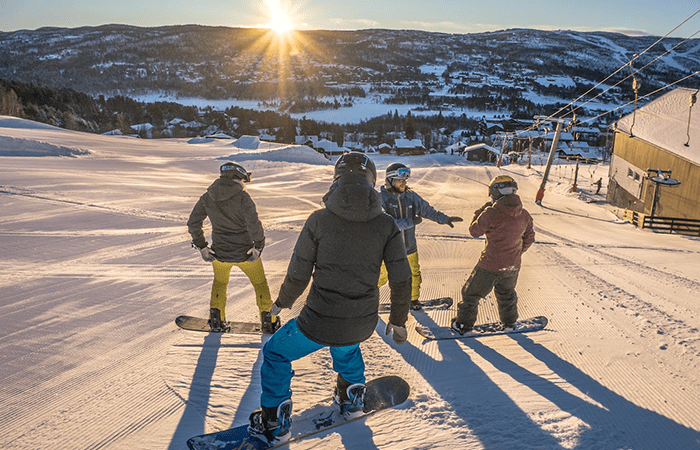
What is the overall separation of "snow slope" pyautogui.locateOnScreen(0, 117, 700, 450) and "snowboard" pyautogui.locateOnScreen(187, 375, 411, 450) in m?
0.08

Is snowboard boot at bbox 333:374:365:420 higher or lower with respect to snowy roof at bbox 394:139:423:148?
lower

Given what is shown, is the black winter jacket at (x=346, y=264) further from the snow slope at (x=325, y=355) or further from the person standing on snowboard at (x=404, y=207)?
the person standing on snowboard at (x=404, y=207)

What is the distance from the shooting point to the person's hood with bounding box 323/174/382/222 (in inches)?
83.3

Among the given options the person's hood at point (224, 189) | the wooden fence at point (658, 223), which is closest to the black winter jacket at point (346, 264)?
Result: the person's hood at point (224, 189)

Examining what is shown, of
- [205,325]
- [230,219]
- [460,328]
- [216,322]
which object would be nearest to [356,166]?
[230,219]

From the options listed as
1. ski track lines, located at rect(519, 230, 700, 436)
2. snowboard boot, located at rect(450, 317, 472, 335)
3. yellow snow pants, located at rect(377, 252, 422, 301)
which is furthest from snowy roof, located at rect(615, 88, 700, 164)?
snowboard boot, located at rect(450, 317, 472, 335)

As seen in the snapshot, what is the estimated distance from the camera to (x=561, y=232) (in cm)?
1078

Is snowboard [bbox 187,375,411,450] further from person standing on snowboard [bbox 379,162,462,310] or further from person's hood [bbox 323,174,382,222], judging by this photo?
person standing on snowboard [bbox 379,162,462,310]

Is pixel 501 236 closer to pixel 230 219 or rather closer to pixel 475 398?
pixel 475 398

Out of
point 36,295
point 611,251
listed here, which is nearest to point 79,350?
point 36,295

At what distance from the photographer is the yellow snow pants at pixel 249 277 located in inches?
152

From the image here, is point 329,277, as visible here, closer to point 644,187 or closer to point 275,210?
point 275,210

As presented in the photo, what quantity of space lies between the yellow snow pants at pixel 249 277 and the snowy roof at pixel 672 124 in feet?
65.7

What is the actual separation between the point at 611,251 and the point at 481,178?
16.5m
